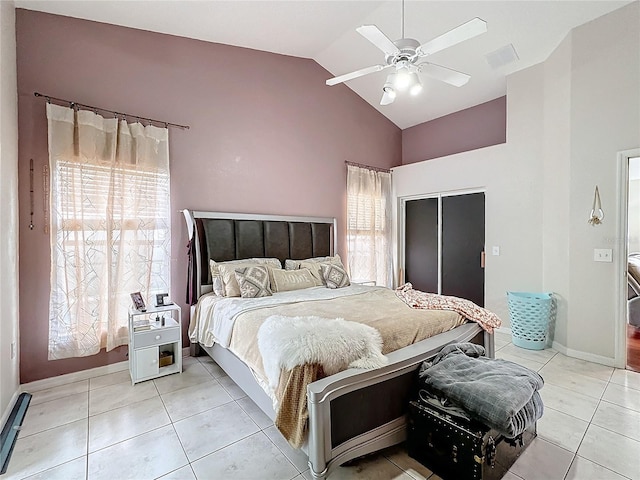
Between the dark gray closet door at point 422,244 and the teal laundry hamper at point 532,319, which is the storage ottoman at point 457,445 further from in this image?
the dark gray closet door at point 422,244

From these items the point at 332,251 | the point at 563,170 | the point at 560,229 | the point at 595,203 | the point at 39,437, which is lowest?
the point at 39,437

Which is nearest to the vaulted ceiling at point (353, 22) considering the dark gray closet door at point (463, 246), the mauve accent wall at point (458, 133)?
the mauve accent wall at point (458, 133)

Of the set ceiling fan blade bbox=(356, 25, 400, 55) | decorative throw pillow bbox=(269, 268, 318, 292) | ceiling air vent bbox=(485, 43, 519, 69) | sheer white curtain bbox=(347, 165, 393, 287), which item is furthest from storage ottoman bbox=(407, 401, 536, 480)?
ceiling air vent bbox=(485, 43, 519, 69)

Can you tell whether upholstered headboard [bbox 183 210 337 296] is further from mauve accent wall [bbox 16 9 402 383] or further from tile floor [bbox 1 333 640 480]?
tile floor [bbox 1 333 640 480]

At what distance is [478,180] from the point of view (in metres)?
4.27

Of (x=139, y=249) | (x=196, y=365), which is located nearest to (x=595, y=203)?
(x=196, y=365)

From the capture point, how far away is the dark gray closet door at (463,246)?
14.3ft

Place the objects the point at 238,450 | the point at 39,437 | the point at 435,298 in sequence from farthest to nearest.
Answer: the point at 435,298, the point at 39,437, the point at 238,450

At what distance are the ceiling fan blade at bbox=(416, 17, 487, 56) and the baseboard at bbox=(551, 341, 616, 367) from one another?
10.7 ft

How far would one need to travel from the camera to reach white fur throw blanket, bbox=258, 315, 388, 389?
1.68m

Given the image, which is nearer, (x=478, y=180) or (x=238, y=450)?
(x=238, y=450)

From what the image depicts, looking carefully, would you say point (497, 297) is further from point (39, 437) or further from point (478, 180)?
point (39, 437)

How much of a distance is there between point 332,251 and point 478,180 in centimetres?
223

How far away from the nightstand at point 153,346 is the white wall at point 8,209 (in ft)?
2.55
